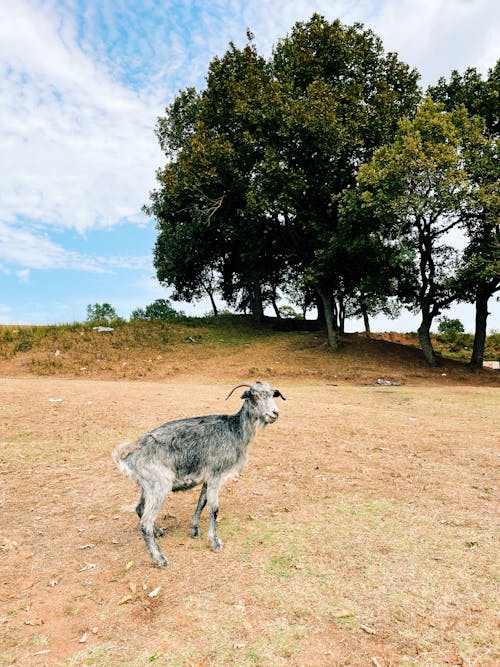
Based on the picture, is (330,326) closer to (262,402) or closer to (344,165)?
(344,165)

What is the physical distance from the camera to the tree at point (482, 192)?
26594 mm

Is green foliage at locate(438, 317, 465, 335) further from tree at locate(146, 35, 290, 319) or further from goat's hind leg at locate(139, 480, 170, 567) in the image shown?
goat's hind leg at locate(139, 480, 170, 567)

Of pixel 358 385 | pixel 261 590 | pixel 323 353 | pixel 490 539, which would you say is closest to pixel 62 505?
pixel 261 590

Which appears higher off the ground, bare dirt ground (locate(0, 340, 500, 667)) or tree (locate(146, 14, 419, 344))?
tree (locate(146, 14, 419, 344))

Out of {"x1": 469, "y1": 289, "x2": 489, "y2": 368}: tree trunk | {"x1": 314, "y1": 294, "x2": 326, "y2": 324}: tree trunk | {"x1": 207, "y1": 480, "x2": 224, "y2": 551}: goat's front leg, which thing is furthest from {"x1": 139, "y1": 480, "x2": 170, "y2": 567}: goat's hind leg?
{"x1": 314, "y1": 294, "x2": 326, "y2": 324}: tree trunk

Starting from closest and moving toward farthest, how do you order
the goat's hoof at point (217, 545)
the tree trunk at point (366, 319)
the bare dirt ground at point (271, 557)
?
the bare dirt ground at point (271, 557) < the goat's hoof at point (217, 545) < the tree trunk at point (366, 319)

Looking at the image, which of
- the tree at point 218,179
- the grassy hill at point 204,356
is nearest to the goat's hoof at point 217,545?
the grassy hill at point 204,356

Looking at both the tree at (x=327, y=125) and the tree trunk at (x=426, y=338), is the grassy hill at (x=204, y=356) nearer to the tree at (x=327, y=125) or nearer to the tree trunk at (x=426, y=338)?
the tree trunk at (x=426, y=338)

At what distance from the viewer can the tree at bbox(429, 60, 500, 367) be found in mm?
26594

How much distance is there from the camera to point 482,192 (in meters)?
25.8

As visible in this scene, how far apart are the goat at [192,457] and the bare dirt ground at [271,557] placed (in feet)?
2.45

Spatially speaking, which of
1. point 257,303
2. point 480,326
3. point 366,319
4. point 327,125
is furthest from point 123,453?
point 366,319

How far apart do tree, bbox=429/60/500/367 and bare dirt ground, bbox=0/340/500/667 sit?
56.1 feet

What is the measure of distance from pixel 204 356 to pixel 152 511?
2469cm
